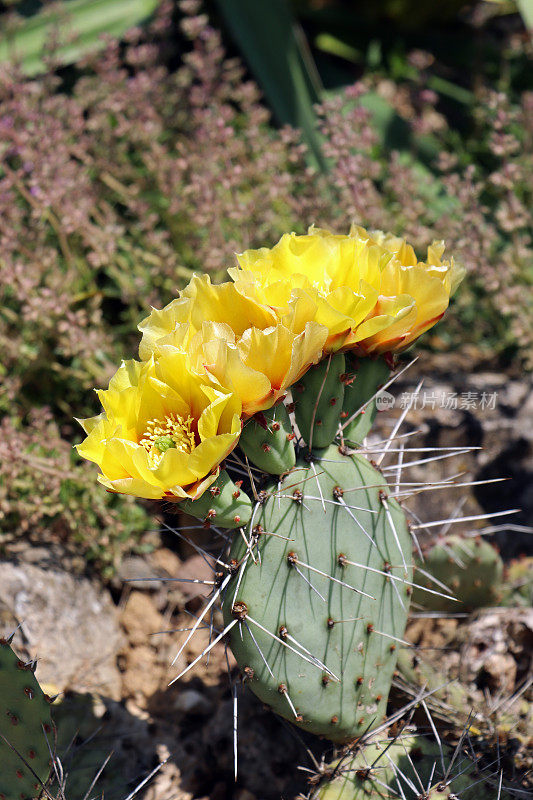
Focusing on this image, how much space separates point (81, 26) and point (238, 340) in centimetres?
284

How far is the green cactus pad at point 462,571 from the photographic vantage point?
1.90m

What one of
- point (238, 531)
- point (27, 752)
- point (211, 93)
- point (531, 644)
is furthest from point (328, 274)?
point (211, 93)

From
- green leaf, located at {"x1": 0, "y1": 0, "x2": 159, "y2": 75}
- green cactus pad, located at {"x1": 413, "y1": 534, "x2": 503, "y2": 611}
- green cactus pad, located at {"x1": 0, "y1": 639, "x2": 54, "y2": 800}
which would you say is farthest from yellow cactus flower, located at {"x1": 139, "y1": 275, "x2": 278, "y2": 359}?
green leaf, located at {"x1": 0, "y1": 0, "x2": 159, "y2": 75}

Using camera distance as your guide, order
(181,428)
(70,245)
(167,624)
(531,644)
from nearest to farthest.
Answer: (181,428) → (531,644) → (167,624) → (70,245)

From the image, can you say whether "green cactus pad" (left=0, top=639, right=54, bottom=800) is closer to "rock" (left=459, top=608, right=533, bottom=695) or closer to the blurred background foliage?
the blurred background foliage

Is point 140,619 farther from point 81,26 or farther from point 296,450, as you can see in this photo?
point 81,26

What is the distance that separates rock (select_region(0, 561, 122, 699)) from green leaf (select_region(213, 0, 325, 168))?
191cm

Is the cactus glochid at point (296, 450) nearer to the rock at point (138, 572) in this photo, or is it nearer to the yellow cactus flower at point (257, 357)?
the yellow cactus flower at point (257, 357)

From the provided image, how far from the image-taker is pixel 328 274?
4.61 feet

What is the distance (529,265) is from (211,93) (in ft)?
4.67

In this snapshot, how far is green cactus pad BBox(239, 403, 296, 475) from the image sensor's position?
1326mm

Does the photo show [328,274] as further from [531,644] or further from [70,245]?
[70,245]

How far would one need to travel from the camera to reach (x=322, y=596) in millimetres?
1400

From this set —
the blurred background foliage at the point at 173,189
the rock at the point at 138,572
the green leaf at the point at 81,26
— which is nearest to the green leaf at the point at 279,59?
the blurred background foliage at the point at 173,189
